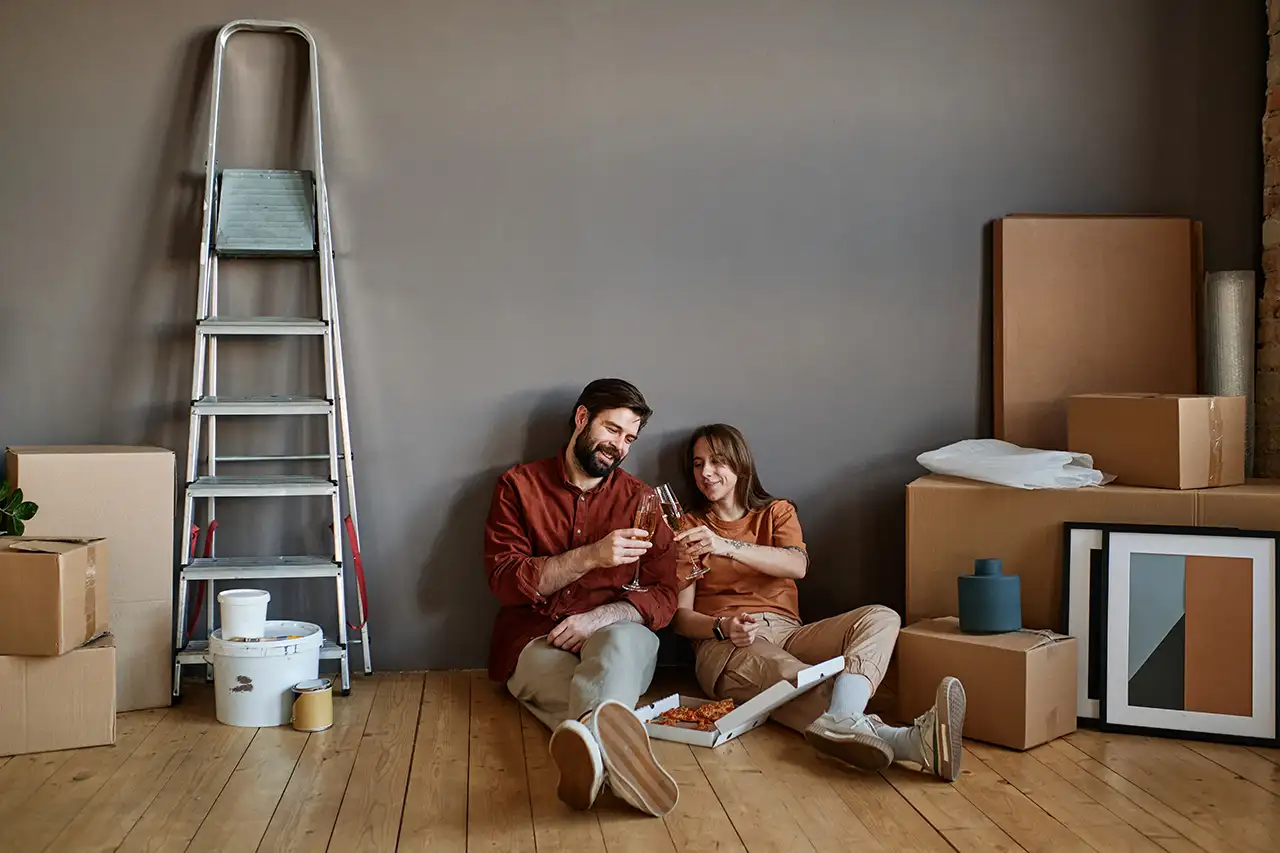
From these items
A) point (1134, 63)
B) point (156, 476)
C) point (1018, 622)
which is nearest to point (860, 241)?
point (1134, 63)

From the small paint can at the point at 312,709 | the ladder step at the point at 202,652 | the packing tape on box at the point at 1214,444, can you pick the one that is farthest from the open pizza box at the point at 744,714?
the packing tape on box at the point at 1214,444

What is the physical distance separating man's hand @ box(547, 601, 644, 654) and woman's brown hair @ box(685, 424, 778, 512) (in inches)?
19.7

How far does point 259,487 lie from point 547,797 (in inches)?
52.4

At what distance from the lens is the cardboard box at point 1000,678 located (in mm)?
2877

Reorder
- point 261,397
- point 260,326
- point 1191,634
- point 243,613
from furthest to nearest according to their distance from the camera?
point 261,397, point 260,326, point 243,613, point 1191,634

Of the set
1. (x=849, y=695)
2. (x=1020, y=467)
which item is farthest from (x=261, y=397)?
(x=1020, y=467)

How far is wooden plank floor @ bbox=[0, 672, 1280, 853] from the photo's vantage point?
2.28m

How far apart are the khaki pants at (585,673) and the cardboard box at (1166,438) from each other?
142 centimetres

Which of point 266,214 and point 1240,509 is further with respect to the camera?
point 266,214

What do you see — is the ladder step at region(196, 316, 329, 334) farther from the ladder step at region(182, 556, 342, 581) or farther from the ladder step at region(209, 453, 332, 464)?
the ladder step at region(182, 556, 342, 581)

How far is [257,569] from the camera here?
3283mm

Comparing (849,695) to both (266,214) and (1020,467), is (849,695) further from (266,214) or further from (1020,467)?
(266,214)

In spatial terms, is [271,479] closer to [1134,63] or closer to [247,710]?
[247,710]

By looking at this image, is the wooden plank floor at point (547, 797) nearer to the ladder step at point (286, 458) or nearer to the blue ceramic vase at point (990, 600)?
the blue ceramic vase at point (990, 600)
